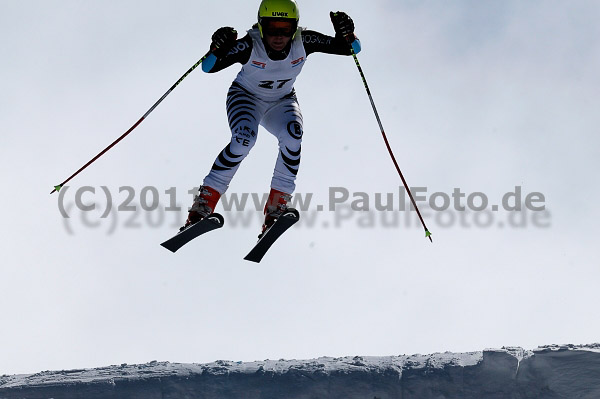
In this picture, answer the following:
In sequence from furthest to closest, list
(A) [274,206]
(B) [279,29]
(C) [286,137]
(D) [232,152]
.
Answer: (A) [274,206] < (C) [286,137] < (D) [232,152] < (B) [279,29]

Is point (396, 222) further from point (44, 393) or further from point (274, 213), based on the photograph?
point (44, 393)

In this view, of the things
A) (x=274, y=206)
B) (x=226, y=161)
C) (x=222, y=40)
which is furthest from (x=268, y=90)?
(x=274, y=206)

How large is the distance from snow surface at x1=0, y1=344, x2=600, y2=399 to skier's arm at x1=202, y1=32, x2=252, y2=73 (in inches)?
736

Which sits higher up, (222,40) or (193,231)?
(222,40)

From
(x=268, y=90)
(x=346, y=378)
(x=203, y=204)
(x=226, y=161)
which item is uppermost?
(x=268, y=90)

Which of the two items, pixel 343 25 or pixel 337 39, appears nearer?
pixel 343 25

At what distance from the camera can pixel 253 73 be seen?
397 inches

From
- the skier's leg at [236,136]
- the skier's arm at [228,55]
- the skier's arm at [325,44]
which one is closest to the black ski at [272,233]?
the skier's leg at [236,136]

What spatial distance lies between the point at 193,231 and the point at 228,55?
223 centimetres

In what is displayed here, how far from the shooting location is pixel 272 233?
32.6 ft

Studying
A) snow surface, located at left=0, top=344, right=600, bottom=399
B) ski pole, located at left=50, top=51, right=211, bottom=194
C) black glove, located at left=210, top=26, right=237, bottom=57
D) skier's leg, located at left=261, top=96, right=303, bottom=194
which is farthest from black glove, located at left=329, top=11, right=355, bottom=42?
snow surface, located at left=0, top=344, right=600, bottom=399

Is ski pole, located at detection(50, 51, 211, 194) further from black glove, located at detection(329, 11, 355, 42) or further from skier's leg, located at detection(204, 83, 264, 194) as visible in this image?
black glove, located at detection(329, 11, 355, 42)

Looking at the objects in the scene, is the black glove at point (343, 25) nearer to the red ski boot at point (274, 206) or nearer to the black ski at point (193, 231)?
the red ski boot at point (274, 206)

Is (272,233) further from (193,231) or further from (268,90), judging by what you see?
(268,90)
